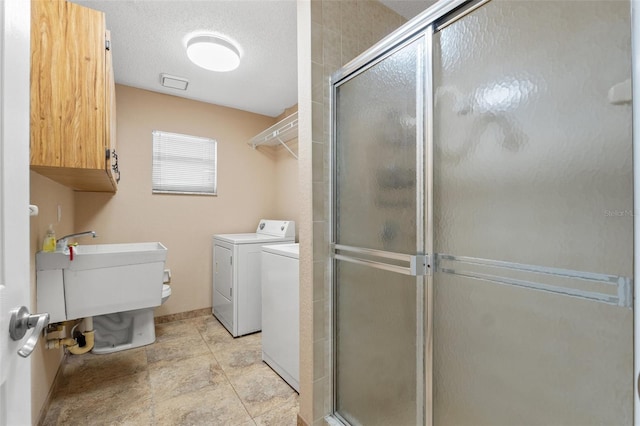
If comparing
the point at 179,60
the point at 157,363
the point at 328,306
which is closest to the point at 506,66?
the point at 328,306

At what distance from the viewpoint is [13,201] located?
0.56 m

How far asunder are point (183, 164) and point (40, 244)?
155 centimetres

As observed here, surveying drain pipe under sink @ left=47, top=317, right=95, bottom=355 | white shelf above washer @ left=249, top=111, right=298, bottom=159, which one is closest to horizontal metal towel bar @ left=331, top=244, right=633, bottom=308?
white shelf above washer @ left=249, top=111, right=298, bottom=159

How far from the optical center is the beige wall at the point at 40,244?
145 centimetres

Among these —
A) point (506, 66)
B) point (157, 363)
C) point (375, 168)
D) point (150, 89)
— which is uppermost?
point (150, 89)

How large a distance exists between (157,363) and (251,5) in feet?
8.53

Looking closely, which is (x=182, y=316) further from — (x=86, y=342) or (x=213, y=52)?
(x=213, y=52)

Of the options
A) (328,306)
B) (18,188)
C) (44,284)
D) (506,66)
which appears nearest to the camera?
(18,188)

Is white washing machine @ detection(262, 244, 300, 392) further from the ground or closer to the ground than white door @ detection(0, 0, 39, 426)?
closer to the ground

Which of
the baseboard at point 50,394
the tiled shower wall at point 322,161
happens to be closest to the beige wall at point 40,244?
the baseboard at point 50,394

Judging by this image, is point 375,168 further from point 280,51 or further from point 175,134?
point 175,134

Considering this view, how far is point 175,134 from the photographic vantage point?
3.01m

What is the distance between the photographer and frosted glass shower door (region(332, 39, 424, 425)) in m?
1.16

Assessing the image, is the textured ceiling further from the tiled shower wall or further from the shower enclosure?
the shower enclosure
